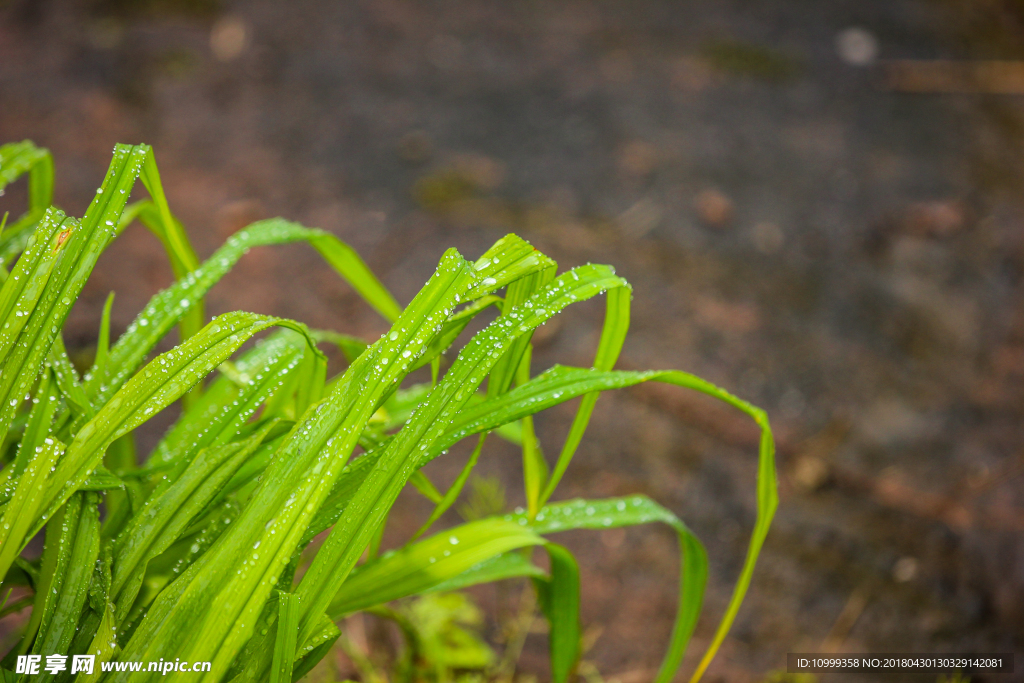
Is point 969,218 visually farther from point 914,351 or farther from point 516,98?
point 516,98

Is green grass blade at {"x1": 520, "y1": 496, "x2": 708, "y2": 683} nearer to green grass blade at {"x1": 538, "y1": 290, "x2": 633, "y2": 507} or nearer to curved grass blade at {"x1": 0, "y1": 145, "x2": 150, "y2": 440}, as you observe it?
green grass blade at {"x1": 538, "y1": 290, "x2": 633, "y2": 507}

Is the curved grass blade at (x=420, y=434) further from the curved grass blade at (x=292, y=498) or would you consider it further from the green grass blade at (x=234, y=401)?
the green grass blade at (x=234, y=401)

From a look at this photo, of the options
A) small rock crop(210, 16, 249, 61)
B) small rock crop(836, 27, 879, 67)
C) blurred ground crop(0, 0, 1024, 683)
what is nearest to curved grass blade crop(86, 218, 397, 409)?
blurred ground crop(0, 0, 1024, 683)

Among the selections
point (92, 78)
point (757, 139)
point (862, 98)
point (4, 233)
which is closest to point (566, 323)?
point (757, 139)

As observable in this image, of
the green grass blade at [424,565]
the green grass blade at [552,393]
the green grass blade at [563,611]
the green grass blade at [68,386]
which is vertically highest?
the green grass blade at [68,386]

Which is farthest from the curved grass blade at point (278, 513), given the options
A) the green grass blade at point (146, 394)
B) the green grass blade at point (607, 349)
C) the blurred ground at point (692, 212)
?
the blurred ground at point (692, 212)

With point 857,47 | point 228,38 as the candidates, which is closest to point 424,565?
point 228,38

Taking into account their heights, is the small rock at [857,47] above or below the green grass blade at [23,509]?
above
